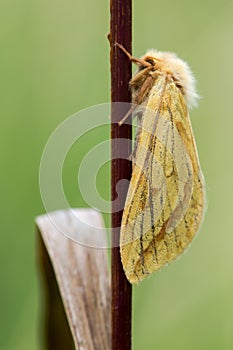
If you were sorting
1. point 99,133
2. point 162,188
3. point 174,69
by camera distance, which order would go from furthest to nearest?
1. point 99,133
2. point 174,69
3. point 162,188

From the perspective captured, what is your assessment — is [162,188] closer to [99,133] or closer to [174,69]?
[174,69]

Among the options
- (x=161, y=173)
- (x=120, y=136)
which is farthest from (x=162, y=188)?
(x=120, y=136)

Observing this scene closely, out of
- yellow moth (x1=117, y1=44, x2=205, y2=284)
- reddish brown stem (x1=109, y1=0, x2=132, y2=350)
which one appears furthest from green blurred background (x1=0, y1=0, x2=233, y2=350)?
reddish brown stem (x1=109, y1=0, x2=132, y2=350)

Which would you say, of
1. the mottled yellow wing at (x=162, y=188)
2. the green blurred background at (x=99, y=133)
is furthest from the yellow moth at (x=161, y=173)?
the green blurred background at (x=99, y=133)

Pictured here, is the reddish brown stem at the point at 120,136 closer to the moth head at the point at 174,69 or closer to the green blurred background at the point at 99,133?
the moth head at the point at 174,69

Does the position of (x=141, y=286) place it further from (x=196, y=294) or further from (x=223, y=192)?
(x=223, y=192)

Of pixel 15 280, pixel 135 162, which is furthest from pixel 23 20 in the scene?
pixel 135 162
